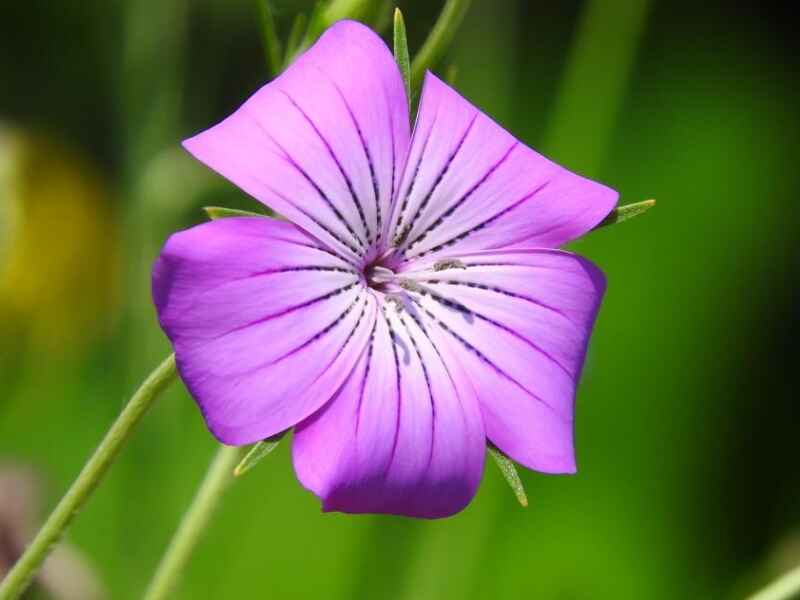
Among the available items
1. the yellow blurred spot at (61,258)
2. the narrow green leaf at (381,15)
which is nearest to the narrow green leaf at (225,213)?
the narrow green leaf at (381,15)

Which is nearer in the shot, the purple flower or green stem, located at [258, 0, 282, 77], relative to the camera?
the purple flower

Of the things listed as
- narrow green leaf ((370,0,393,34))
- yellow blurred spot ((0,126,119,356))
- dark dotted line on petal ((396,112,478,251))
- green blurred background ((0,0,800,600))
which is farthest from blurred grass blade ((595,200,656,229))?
yellow blurred spot ((0,126,119,356))

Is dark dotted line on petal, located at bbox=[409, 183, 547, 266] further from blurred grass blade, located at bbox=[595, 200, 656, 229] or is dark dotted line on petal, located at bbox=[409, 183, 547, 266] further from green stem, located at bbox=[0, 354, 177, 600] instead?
green stem, located at bbox=[0, 354, 177, 600]

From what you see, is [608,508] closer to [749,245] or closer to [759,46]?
[749,245]

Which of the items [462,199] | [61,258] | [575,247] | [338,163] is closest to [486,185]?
[462,199]

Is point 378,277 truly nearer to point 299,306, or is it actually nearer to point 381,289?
point 381,289

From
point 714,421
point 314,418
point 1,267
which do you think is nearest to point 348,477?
point 314,418
